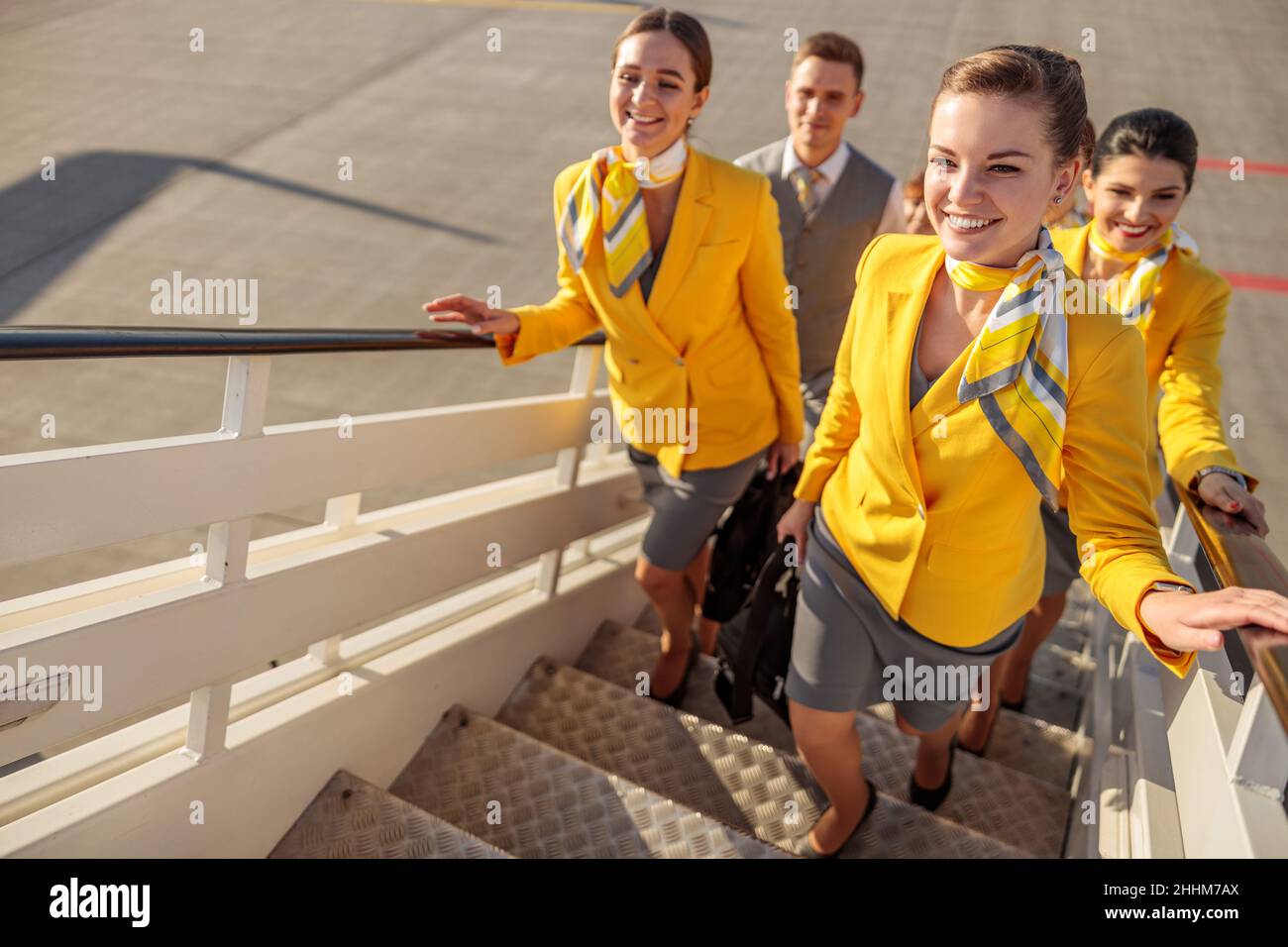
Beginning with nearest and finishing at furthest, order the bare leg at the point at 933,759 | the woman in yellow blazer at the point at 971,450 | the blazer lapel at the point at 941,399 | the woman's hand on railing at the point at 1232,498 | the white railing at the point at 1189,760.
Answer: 1. the white railing at the point at 1189,760
2. the woman in yellow blazer at the point at 971,450
3. the blazer lapel at the point at 941,399
4. the woman's hand on railing at the point at 1232,498
5. the bare leg at the point at 933,759

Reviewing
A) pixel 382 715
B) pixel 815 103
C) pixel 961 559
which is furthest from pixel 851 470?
pixel 815 103

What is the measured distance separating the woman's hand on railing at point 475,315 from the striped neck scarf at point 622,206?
0.89 feet

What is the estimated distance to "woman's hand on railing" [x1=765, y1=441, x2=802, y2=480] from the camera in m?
2.92

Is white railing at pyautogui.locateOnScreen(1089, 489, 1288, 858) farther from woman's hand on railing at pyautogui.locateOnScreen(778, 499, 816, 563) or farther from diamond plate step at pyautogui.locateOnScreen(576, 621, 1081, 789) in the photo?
woman's hand on railing at pyautogui.locateOnScreen(778, 499, 816, 563)

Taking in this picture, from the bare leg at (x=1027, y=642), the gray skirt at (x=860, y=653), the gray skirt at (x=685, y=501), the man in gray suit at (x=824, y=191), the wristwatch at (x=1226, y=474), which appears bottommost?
the bare leg at (x=1027, y=642)

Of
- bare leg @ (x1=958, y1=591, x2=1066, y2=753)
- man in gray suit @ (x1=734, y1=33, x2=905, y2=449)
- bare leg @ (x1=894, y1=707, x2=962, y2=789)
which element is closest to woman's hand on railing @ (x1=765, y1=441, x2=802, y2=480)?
man in gray suit @ (x1=734, y1=33, x2=905, y2=449)

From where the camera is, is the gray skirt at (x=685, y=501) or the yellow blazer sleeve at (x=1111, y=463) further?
the gray skirt at (x=685, y=501)

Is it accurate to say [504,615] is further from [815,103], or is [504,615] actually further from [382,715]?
[815,103]

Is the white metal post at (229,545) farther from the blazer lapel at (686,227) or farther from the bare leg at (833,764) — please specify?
the bare leg at (833,764)

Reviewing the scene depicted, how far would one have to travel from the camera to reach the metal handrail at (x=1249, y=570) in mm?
1215

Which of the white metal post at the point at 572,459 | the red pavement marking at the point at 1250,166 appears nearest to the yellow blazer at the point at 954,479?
the white metal post at the point at 572,459

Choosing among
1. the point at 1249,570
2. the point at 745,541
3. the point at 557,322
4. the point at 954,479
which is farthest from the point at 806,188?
the point at 1249,570

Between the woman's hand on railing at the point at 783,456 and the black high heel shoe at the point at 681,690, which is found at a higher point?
the woman's hand on railing at the point at 783,456

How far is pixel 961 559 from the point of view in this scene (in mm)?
1940
